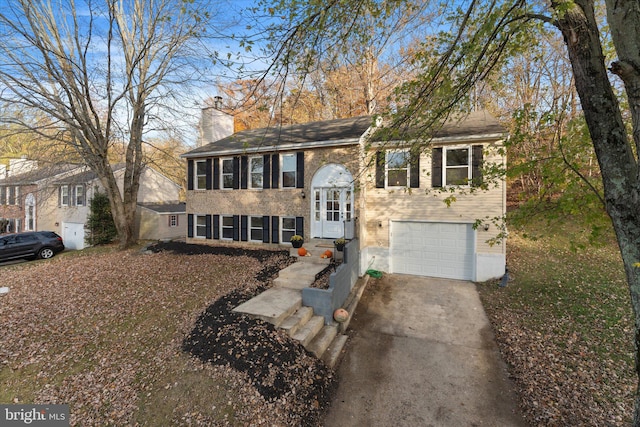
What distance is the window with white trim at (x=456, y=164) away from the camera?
1011 cm

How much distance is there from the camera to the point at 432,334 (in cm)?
689

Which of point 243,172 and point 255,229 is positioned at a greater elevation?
point 243,172

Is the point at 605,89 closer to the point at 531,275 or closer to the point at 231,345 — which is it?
the point at 231,345

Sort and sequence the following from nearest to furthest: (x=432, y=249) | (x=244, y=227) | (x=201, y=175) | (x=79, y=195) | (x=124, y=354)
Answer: (x=124, y=354) < (x=432, y=249) < (x=244, y=227) < (x=201, y=175) < (x=79, y=195)

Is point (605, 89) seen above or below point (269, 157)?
A: below

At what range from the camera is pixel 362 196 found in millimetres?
11164

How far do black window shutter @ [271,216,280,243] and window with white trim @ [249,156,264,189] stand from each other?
175cm

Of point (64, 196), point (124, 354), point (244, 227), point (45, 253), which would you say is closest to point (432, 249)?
point (244, 227)

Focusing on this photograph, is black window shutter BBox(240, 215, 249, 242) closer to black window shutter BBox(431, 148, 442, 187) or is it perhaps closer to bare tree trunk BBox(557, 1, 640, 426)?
black window shutter BBox(431, 148, 442, 187)

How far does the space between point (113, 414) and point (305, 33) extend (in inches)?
251

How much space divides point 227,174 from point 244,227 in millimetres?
2813

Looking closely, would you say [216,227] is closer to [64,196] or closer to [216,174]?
[216,174]

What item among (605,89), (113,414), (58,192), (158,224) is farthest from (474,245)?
(58,192)

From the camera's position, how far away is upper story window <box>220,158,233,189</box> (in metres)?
13.6
